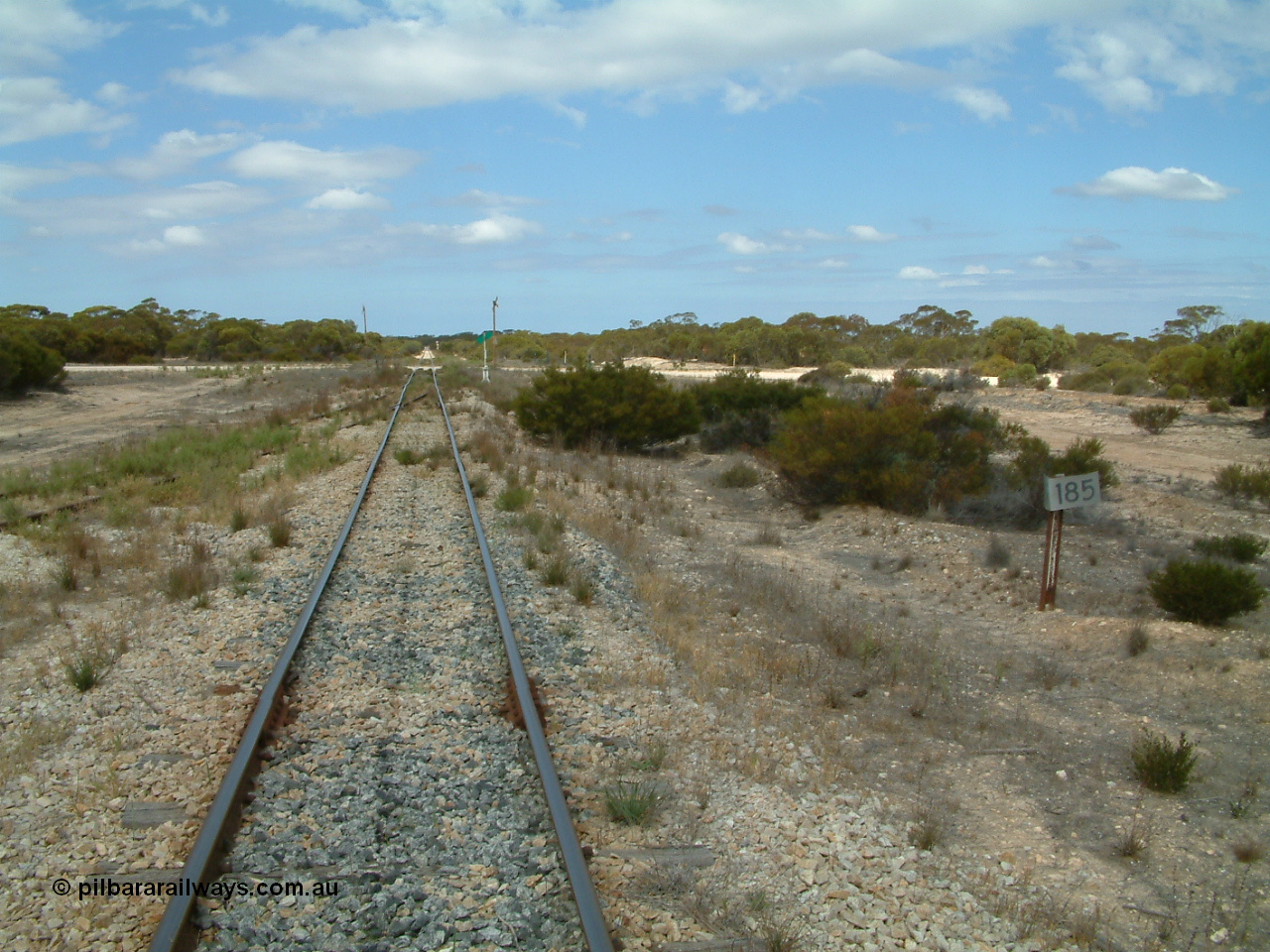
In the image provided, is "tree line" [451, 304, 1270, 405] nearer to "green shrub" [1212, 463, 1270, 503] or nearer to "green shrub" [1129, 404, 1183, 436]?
"green shrub" [1129, 404, 1183, 436]

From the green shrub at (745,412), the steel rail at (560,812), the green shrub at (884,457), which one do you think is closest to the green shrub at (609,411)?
the green shrub at (745,412)

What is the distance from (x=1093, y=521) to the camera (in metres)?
15.0

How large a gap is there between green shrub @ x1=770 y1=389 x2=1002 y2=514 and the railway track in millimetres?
8322

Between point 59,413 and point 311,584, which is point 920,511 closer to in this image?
point 311,584

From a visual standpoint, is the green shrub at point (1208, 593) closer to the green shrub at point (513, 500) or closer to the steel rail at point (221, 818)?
the steel rail at point (221, 818)

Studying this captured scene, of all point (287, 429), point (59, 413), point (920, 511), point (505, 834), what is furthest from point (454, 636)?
point (59, 413)

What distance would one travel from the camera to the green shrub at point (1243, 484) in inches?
670

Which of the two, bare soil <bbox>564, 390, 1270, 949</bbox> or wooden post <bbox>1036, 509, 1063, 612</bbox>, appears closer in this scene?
bare soil <bbox>564, 390, 1270, 949</bbox>

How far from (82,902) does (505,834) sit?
1.92 m

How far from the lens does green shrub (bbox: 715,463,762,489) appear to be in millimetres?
18750

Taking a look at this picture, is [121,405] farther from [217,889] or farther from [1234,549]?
[217,889]

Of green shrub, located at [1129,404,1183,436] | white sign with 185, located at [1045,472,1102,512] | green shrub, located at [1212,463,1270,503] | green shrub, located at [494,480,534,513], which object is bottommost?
green shrub, located at [494,480,534,513]

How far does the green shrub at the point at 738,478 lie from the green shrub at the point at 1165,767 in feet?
41.4

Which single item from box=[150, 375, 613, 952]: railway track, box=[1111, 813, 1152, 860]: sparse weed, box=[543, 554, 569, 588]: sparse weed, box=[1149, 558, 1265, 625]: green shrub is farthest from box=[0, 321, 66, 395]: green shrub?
box=[1111, 813, 1152, 860]: sparse weed
